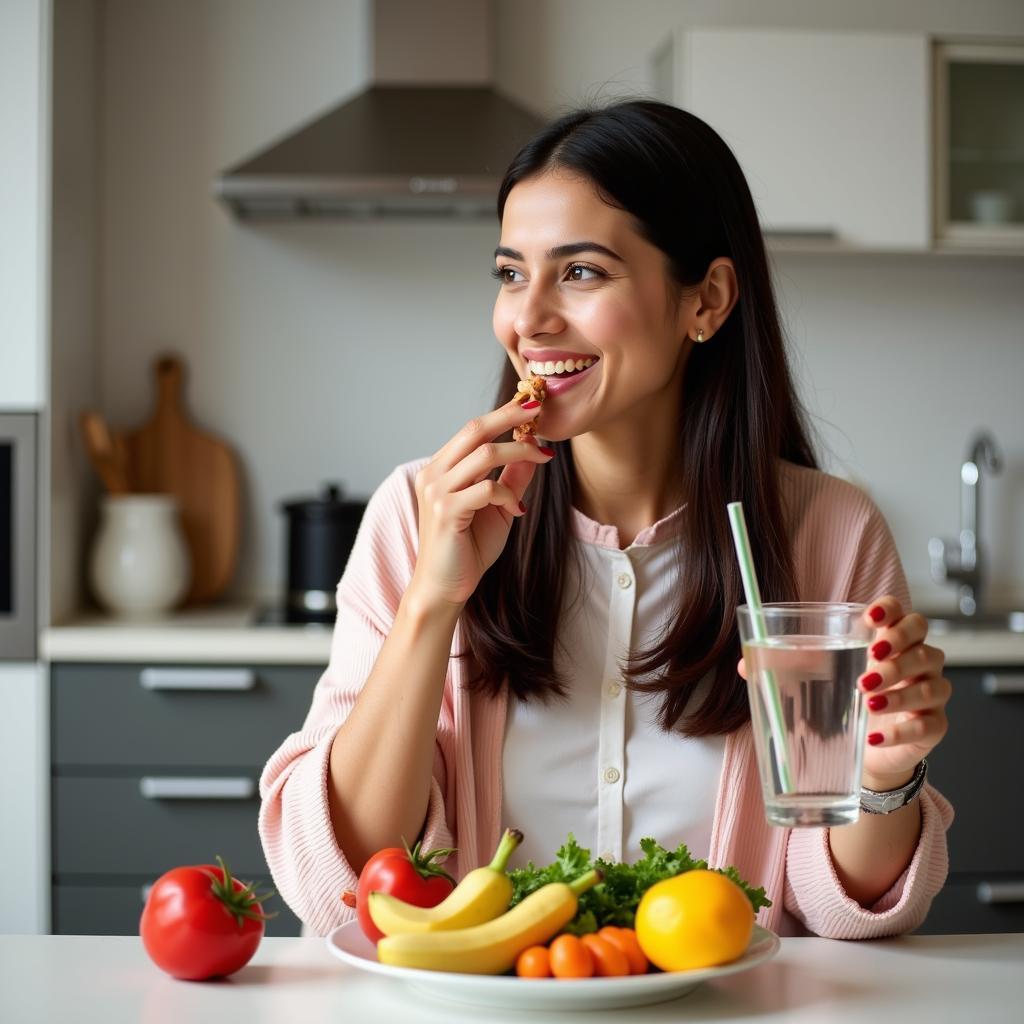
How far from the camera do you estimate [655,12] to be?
10.8 ft

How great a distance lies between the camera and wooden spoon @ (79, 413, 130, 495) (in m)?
2.99

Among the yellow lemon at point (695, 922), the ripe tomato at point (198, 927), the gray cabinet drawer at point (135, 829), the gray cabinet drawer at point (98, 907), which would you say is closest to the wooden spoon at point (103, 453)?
the gray cabinet drawer at point (135, 829)

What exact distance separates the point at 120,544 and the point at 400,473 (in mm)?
1511

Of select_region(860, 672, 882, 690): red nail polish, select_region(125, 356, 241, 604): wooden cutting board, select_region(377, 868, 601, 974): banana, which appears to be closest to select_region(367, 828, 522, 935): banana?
select_region(377, 868, 601, 974): banana

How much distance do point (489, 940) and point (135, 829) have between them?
1893 millimetres

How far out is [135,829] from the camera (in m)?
2.66

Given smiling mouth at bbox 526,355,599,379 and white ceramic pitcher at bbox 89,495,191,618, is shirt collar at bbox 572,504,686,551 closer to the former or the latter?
smiling mouth at bbox 526,355,599,379

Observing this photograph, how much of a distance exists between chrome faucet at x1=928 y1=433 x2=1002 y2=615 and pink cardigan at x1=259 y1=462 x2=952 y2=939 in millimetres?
1717

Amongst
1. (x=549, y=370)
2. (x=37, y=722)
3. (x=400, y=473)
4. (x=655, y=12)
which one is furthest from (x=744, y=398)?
(x=655, y=12)

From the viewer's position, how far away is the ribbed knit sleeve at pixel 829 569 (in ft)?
4.52

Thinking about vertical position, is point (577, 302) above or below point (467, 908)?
above

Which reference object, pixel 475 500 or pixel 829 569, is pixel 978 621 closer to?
pixel 829 569

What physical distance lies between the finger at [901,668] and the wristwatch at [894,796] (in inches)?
8.4

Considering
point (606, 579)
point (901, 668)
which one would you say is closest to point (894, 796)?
point (901, 668)
